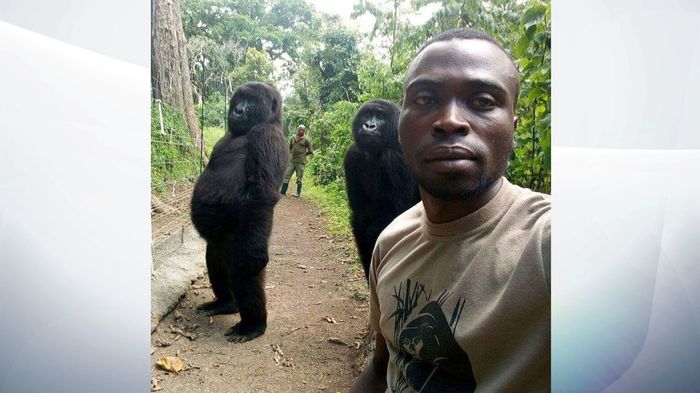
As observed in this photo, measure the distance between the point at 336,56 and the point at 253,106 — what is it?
30cm

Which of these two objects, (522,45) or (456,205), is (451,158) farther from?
(522,45)

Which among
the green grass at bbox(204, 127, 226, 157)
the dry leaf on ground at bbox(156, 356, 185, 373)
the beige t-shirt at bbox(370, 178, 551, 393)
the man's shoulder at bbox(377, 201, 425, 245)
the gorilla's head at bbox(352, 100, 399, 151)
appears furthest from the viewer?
the gorilla's head at bbox(352, 100, 399, 151)

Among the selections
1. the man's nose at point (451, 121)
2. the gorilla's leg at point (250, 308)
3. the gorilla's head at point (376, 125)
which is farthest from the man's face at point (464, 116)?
the gorilla's leg at point (250, 308)

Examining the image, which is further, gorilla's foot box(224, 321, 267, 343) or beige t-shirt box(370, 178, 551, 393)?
gorilla's foot box(224, 321, 267, 343)

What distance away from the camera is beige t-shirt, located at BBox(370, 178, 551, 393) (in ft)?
2.44

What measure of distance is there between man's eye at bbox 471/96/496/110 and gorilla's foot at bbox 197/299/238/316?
1.01 metres

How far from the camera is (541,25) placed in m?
0.99

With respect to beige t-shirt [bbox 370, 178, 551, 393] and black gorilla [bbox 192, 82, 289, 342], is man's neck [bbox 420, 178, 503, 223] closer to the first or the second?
beige t-shirt [bbox 370, 178, 551, 393]

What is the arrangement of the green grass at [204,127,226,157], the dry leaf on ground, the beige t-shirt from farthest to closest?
1. the green grass at [204,127,226,157]
2. the dry leaf on ground
3. the beige t-shirt

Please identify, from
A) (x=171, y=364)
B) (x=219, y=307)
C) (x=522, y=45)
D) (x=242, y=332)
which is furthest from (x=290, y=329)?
(x=522, y=45)

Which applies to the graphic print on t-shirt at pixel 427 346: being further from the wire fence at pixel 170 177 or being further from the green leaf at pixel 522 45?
the wire fence at pixel 170 177

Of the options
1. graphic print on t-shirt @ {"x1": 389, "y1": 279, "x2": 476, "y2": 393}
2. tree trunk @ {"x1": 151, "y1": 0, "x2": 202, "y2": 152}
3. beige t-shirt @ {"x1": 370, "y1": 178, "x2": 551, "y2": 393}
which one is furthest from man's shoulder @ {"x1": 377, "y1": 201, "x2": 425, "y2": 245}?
tree trunk @ {"x1": 151, "y1": 0, "x2": 202, "y2": 152}

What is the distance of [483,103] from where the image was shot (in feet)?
2.60
